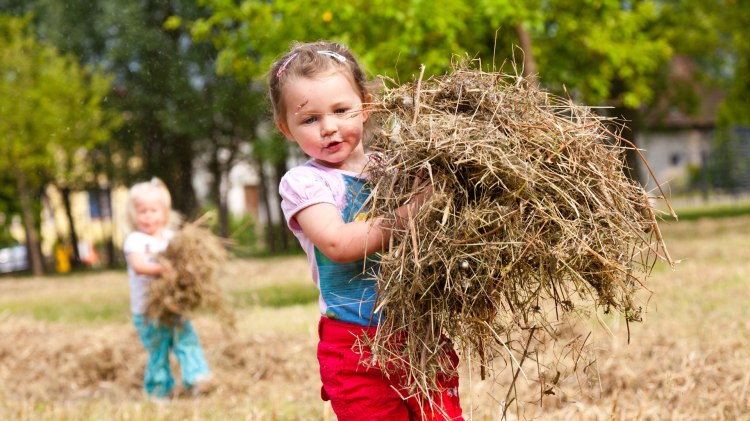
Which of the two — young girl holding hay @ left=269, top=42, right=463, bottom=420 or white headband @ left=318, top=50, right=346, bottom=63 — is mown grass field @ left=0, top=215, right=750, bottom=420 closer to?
young girl holding hay @ left=269, top=42, right=463, bottom=420

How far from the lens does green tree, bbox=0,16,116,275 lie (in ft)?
76.5

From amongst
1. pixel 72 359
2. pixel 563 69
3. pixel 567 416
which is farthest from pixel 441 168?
pixel 563 69

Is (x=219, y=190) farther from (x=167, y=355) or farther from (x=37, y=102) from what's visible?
(x=167, y=355)

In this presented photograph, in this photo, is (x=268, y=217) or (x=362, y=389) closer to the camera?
(x=362, y=389)

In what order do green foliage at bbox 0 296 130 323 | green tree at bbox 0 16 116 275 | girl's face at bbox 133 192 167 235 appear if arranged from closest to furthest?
girl's face at bbox 133 192 167 235, green foliage at bbox 0 296 130 323, green tree at bbox 0 16 116 275

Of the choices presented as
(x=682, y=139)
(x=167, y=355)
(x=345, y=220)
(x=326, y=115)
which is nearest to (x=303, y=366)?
(x=167, y=355)

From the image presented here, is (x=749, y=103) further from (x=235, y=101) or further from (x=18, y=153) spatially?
(x=18, y=153)

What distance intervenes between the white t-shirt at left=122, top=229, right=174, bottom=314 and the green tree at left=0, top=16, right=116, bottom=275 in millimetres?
16999

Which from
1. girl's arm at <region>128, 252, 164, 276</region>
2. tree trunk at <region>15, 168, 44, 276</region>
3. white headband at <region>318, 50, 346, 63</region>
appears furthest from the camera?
tree trunk at <region>15, 168, 44, 276</region>

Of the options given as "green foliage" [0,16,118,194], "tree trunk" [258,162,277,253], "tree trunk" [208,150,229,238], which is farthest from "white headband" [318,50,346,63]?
"tree trunk" [258,162,277,253]

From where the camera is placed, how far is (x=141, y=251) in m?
6.81

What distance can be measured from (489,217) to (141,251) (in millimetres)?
4751

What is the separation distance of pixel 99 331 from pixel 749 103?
2047 centimetres

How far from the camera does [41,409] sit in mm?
5812
